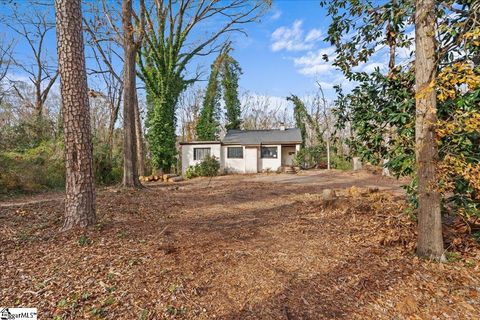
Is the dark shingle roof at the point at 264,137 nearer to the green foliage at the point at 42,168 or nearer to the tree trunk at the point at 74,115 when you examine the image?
the green foliage at the point at 42,168

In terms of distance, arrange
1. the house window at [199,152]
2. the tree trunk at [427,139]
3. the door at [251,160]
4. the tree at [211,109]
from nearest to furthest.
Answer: the tree trunk at [427,139], the house window at [199,152], the door at [251,160], the tree at [211,109]

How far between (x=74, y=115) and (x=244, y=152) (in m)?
14.0

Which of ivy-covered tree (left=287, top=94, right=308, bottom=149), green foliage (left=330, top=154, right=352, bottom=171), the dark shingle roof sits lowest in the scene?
green foliage (left=330, top=154, right=352, bottom=171)

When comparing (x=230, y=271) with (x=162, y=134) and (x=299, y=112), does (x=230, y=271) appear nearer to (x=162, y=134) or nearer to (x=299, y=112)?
(x=162, y=134)

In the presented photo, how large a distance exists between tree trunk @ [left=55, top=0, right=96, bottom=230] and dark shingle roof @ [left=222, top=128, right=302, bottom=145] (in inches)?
544

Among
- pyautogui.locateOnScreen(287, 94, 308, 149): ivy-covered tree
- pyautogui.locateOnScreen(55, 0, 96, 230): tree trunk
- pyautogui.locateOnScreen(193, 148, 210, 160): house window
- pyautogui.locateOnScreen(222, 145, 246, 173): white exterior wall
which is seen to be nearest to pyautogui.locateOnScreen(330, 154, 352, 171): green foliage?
pyautogui.locateOnScreen(287, 94, 308, 149): ivy-covered tree

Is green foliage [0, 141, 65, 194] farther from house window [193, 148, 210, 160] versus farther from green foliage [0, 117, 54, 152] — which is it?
house window [193, 148, 210, 160]

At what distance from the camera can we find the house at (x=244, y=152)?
16922 mm

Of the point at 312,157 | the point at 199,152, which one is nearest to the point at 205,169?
the point at 199,152

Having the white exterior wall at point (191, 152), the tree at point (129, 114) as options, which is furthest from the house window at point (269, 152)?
the tree at point (129, 114)

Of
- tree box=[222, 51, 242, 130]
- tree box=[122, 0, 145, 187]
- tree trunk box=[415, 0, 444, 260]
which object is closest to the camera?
tree trunk box=[415, 0, 444, 260]

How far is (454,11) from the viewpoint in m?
2.84

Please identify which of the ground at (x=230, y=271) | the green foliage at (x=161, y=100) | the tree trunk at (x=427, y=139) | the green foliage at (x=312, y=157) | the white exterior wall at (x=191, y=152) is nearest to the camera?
the ground at (x=230, y=271)

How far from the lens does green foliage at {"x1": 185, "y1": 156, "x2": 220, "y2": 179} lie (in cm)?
1573
